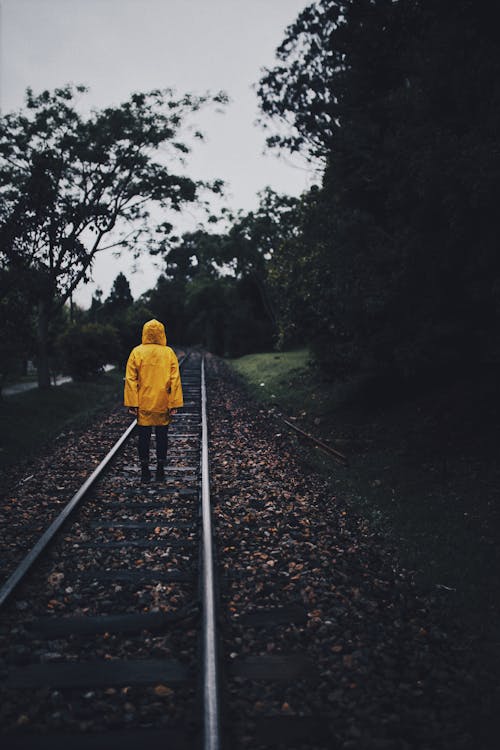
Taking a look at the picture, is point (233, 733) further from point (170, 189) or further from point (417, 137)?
point (170, 189)

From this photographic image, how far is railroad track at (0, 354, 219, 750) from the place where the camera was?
2.65m

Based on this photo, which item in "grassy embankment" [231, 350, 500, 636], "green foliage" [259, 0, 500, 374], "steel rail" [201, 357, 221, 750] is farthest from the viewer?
"green foliage" [259, 0, 500, 374]

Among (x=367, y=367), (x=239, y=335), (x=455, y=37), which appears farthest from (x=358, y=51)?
(x=239, y=335)

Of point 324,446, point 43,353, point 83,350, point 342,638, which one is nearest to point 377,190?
point 324,446

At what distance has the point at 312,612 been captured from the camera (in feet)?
12.4

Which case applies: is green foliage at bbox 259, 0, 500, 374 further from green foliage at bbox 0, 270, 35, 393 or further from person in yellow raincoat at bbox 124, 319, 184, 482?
green foliage at bbox 0, 270, 35, 393

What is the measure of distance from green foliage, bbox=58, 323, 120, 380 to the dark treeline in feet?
9.20

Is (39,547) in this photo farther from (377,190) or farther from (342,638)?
(377,190)

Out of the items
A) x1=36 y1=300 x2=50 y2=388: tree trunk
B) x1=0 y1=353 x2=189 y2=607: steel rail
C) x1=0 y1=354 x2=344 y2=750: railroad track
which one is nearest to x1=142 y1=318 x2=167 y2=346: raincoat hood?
x1=0 y1=353 x2=189 y2=607: steel rail

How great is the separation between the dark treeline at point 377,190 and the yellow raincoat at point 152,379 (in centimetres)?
339

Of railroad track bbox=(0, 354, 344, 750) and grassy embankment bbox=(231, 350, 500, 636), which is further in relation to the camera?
grassy embankment bbox=(231, 350, 500, 636)

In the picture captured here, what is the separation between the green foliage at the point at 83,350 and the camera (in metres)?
21.6

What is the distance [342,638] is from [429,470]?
15.0 ft

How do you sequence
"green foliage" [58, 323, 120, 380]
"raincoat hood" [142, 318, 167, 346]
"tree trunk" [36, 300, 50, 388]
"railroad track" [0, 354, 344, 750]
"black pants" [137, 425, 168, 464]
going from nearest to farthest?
"railroad track" [0, 354, 344, 750]
"raincoat hood" [142, 318, 167, 346]
"black pants" [137, 425, 168, 464]
"tree trunk" [36, 300, 50, 388]
"green foliage" [58, 323, 120, 380]
